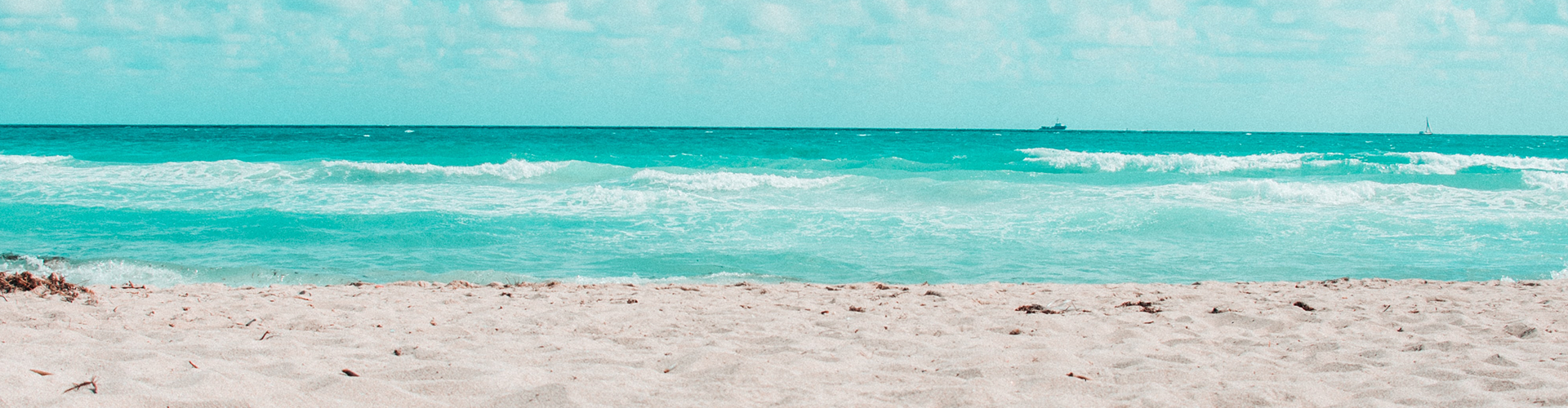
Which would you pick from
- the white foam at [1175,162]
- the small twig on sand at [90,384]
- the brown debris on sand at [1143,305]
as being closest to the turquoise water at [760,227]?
the brown debris on sand at [1143,305]

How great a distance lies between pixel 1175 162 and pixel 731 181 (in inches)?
718

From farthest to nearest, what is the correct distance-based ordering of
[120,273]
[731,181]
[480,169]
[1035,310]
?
[480,169]
[731,181]
[120,273]
[1035,310]

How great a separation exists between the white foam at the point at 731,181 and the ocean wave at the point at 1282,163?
12.6m

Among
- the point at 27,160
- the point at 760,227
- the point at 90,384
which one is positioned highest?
the point at 90,384

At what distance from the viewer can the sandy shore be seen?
10.1 ft

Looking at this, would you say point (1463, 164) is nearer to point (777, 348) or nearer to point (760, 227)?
point (760, 227)

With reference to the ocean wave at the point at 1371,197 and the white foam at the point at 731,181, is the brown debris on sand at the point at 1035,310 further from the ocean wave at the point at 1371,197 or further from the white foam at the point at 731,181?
the white foam at the point at 731,181

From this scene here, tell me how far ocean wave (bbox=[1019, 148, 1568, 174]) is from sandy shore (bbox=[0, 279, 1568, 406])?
72.1 ft

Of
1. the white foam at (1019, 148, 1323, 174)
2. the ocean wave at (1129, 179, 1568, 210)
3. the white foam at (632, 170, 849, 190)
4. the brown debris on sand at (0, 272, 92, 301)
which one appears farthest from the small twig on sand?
the white foam at (1019, 148, 1323, 174)

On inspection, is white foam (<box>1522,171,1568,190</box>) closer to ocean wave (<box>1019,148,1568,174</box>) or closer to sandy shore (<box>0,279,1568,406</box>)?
ocean wave (<box>1019,148,1568,174</box>)

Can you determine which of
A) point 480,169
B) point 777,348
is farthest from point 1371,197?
point 480,169

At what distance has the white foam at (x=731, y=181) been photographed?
17.3 meters

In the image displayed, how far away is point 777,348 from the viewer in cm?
407

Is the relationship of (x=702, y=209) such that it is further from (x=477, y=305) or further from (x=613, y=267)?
(x=477, y=305)
